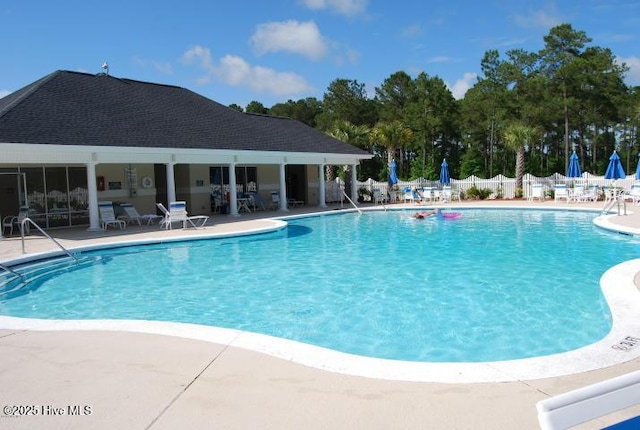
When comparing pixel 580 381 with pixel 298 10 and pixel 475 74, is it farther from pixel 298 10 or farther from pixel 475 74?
pixel 475 74

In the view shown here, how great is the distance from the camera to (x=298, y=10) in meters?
28.1

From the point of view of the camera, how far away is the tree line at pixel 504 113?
117ft

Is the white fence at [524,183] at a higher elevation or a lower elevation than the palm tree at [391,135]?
lower

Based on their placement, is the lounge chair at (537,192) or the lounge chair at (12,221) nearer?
the lounge chair at (12,221)

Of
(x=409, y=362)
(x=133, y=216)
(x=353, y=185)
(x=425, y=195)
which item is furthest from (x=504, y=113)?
(x=409, y=362)

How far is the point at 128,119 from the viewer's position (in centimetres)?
1859

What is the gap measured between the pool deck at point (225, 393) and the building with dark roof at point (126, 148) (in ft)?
38.2

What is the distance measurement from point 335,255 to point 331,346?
651cm

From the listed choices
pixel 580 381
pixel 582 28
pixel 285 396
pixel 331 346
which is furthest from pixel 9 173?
pixel 582 28

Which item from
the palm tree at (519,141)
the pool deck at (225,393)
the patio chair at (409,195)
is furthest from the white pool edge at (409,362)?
the palm tree at (519,141)

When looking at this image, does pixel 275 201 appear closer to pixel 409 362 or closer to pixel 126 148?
pixel 126 148

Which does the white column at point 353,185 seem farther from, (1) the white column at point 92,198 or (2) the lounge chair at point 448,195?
(1) the white column at point 92,198

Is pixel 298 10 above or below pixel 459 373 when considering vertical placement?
above

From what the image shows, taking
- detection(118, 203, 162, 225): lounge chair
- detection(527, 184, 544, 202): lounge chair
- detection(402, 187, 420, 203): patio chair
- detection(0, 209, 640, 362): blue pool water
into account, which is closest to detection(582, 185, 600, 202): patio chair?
detection(527, 184, 544, 202): lounge chair
